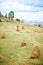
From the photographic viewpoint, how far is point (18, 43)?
18219mm

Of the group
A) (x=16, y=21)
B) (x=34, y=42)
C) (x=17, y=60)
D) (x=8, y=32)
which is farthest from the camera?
(x=16, y=21)

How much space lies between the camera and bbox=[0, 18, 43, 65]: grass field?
16547 millimetres

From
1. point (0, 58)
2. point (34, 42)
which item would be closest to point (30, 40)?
point (34, 42)

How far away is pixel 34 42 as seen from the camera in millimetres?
18297

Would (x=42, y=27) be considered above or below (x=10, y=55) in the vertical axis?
above

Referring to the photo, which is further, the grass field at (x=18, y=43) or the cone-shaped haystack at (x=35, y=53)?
the cone-shaped haystack at (x=35, y=53)

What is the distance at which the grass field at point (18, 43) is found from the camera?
1655 cm

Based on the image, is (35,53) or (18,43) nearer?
(35,53)

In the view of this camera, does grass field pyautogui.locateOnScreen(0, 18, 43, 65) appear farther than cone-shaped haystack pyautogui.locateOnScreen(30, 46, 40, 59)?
No

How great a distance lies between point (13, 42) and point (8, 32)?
141 centimetres

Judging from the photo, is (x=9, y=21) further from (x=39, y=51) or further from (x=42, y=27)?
(x=39, y=51)

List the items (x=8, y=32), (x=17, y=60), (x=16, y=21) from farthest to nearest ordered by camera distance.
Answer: (x=16, y=21), (x=8, y=32), (x=17, y=60)

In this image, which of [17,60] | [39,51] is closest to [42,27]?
[39,51]

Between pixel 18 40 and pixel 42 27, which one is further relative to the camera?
pixel 42 27
